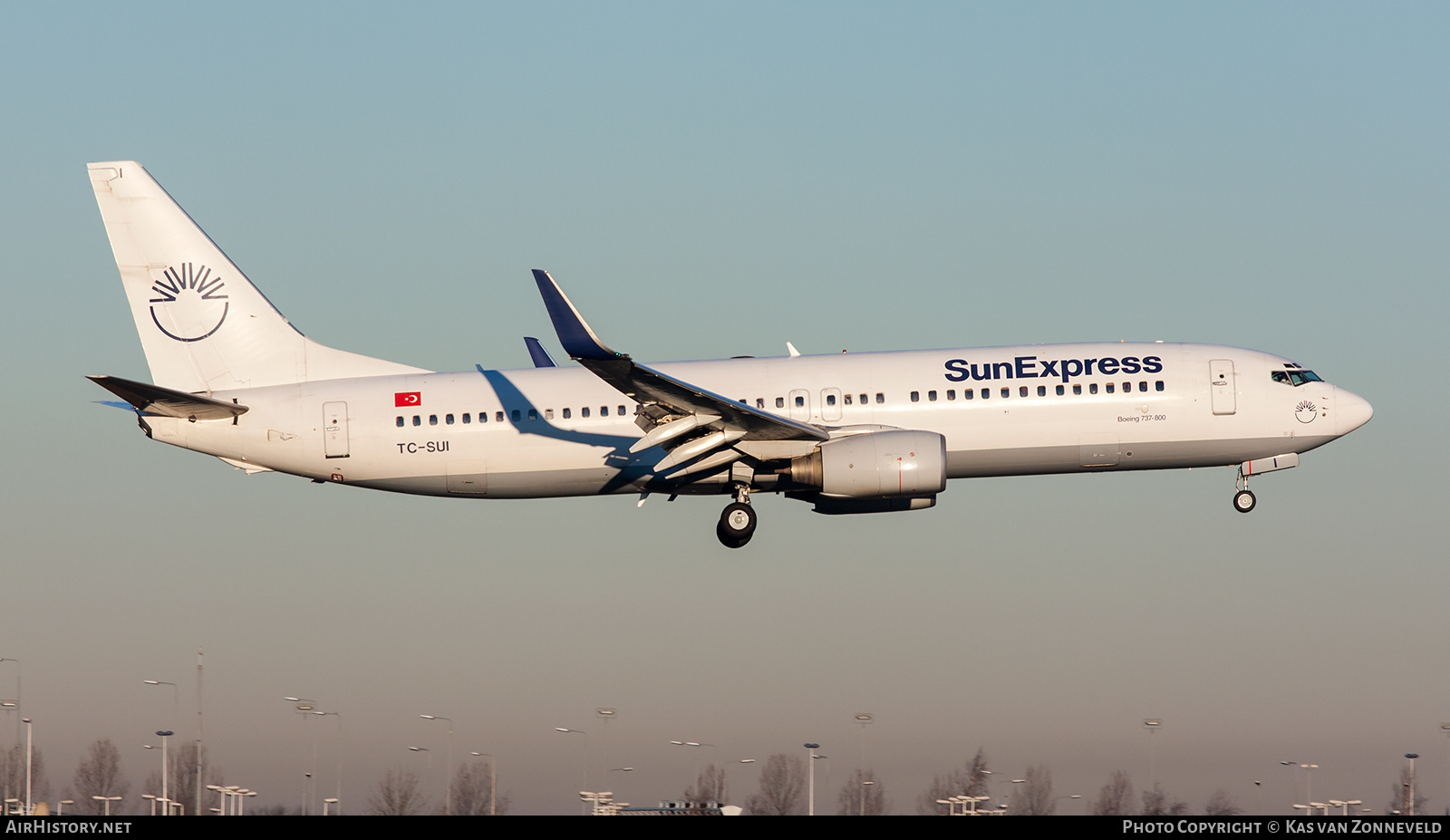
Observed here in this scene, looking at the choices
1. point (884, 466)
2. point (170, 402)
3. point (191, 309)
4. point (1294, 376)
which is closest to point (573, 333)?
point (884, 466)

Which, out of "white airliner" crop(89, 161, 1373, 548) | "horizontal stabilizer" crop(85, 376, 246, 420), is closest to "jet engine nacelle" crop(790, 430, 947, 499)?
"white airliner" crop(89, 161, 1373, 548)

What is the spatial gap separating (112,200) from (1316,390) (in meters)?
31.7

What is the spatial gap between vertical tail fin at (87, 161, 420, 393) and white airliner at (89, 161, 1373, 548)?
0.72 metres

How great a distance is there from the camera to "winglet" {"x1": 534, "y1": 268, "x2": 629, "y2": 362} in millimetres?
30797

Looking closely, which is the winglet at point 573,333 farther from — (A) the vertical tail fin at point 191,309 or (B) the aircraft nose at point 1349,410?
(B) the aircraft nose at point 1349,410

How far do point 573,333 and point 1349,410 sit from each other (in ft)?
67.2

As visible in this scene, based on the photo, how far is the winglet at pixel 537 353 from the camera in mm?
40188

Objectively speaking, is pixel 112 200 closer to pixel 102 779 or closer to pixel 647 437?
pixel 647 437

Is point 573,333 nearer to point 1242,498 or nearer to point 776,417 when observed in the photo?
point 776,417

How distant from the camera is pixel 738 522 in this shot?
1446 inches

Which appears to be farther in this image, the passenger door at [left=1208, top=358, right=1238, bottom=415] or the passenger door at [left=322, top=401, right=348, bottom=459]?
the passenger door at [left=1208, top=358, right=1238, bottom=415]

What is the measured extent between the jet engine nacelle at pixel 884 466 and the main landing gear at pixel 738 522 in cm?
246

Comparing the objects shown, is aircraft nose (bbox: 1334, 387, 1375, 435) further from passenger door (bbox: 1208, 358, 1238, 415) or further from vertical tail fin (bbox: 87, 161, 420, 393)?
vertical tail fin (bbox: 87, 161, 420, 393)
